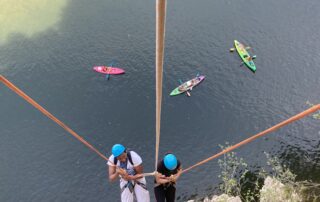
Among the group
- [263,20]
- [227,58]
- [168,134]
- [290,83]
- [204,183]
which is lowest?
[204,183]

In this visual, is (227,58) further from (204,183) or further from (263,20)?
(204,183)

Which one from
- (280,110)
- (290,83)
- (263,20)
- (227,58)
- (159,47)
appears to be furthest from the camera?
(263,20)

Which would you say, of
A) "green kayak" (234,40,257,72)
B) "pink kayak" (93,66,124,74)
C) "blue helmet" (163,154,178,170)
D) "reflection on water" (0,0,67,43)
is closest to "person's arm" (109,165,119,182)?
"blue helmet" (163,154,178,170)

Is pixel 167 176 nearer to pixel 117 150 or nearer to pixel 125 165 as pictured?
pixel 125 165

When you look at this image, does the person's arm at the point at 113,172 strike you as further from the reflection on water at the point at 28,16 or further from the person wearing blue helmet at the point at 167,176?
the reflection on water at the point at 28,16

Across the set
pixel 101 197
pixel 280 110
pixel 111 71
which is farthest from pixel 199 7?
pixel 101 197

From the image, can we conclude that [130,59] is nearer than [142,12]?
Yes

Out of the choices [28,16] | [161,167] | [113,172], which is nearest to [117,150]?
[113,172]
